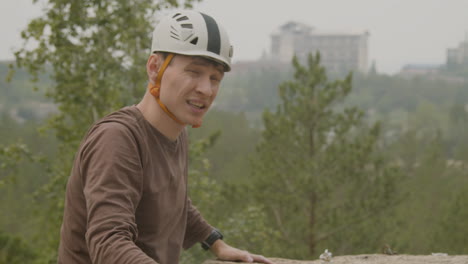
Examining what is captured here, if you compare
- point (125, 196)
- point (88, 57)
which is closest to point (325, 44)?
point (88, 57)

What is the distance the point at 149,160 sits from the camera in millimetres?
2119

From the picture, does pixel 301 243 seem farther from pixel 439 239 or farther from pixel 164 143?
pixel 164 143

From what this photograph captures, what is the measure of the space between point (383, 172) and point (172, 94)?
472 inches

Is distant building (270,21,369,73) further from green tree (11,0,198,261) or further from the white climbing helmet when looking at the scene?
the white climbing helmet

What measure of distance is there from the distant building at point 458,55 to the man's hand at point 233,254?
164m

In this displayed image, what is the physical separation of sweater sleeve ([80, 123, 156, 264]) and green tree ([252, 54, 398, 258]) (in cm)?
1160

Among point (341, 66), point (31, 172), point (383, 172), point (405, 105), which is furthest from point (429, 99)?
point (383, 172)

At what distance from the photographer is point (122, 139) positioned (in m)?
1.97

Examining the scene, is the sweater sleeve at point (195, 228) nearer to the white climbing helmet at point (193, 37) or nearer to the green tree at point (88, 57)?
the white climbing helmet at point (193, 37)

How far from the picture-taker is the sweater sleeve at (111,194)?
1856 mm

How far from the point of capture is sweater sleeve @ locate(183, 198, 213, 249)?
9.23 ft

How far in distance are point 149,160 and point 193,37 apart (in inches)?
18.1

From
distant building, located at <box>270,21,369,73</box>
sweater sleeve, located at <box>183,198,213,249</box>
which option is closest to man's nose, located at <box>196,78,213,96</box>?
sweater sleeve, located at <box>183,198,213,249</box>

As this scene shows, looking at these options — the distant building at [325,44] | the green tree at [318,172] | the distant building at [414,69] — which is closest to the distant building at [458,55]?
the distant building at [414,69]
